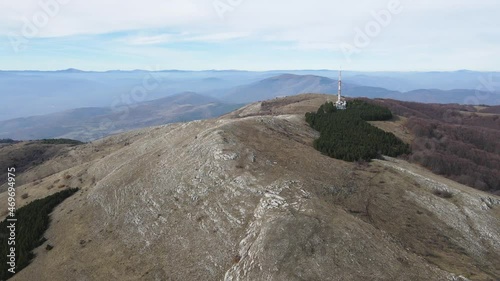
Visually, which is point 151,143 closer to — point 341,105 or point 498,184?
point 341,105

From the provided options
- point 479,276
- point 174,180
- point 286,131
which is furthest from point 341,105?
point 479,276

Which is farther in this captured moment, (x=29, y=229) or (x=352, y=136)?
(x=352, y=136)

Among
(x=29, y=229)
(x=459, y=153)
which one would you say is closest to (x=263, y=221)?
(x=29, y=229)

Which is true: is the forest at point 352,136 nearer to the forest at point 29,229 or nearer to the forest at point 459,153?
the forest at point 459,153

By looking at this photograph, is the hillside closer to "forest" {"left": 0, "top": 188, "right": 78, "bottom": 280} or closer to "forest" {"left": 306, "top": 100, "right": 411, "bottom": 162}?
"forest" {"left": 0, "top": 188, "right": 78, "bottom": 280}

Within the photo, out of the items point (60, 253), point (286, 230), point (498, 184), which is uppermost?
point (286, 230)

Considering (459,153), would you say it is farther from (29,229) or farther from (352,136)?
(29,229)
